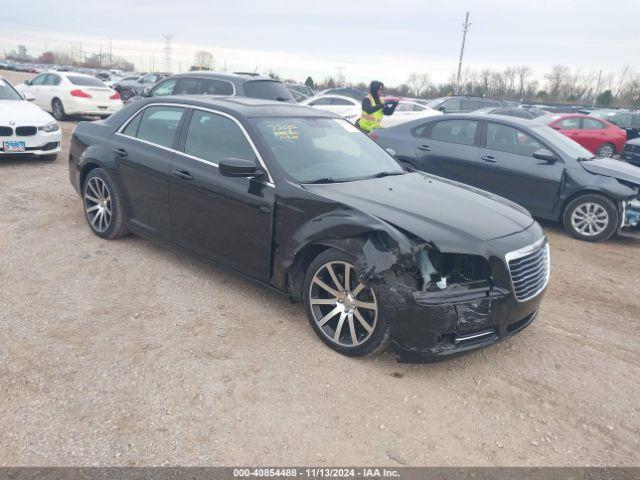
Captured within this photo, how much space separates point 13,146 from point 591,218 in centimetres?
916

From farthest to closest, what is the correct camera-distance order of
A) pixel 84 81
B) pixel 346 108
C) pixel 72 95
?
pixel 346 108 → pixel 84 81 → pixel 72 95

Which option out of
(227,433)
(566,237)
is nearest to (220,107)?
(227,433)

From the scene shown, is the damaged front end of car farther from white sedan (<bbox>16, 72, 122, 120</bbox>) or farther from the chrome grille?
white sedan (<bbox>16, 72, 122, 120</bbox>)

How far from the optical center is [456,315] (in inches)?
131

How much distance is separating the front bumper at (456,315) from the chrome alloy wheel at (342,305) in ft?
0.74

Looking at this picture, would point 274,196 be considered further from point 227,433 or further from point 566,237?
point 566,237

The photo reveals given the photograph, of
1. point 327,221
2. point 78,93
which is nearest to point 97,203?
point 327,221

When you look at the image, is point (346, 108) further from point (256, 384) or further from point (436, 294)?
point (256, 384)

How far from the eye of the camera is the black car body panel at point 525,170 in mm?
7215

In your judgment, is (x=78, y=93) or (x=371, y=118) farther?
(x=78, y=93)

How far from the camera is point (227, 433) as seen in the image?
2912mm

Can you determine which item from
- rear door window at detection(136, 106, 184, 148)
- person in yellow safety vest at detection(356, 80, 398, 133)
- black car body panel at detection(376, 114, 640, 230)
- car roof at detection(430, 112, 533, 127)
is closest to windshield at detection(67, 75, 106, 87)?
person in yellow safety vest at detection(356, 80, 398, 133)

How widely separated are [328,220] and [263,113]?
4.75 feet

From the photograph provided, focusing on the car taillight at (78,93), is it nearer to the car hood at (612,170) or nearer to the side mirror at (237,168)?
the side mirror at (237,168)
